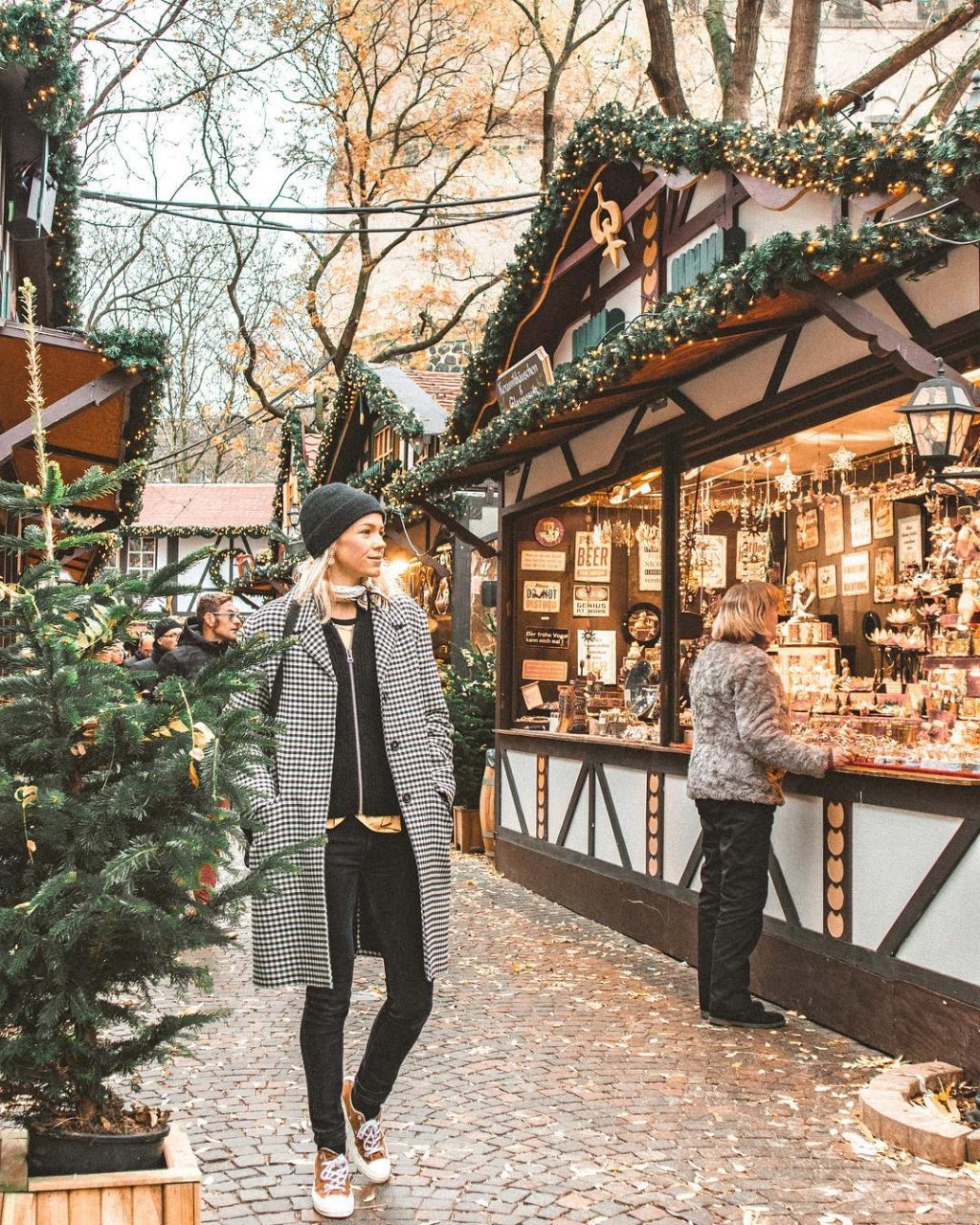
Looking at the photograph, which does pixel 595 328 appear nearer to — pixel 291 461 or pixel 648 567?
pixel 648 567

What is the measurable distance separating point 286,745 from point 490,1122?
5.97 feet

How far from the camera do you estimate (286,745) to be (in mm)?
4301

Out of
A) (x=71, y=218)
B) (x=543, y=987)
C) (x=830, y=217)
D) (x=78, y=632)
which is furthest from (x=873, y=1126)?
(x=71, y=218)

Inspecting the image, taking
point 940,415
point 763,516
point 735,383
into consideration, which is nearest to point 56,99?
point 735,383

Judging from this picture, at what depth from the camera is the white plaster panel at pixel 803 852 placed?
699cm

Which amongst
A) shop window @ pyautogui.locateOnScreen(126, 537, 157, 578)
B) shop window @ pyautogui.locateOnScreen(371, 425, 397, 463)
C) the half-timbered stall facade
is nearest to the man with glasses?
shop window @ pyautogui.locateOnScreen(371, 425, 397, 463)

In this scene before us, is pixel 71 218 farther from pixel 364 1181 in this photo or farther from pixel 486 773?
pixel 364 1181

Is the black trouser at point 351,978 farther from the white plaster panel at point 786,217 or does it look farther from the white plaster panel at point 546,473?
the white plaster panel at point 546,473

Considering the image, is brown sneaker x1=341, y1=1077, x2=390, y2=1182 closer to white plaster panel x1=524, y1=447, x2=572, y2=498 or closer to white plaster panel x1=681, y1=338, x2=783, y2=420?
white plaster panel x1=681, y1=338, x2=783, y2=420

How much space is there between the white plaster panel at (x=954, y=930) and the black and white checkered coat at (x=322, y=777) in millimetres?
2428

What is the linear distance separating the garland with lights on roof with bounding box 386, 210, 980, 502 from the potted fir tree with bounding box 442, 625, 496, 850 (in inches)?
213

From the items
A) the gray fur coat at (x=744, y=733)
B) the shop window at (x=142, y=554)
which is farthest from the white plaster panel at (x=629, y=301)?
the shop window at (x=142, y=554)

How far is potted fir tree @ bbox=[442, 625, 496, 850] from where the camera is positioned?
564 inches

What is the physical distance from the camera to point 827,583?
1034 centimetres
